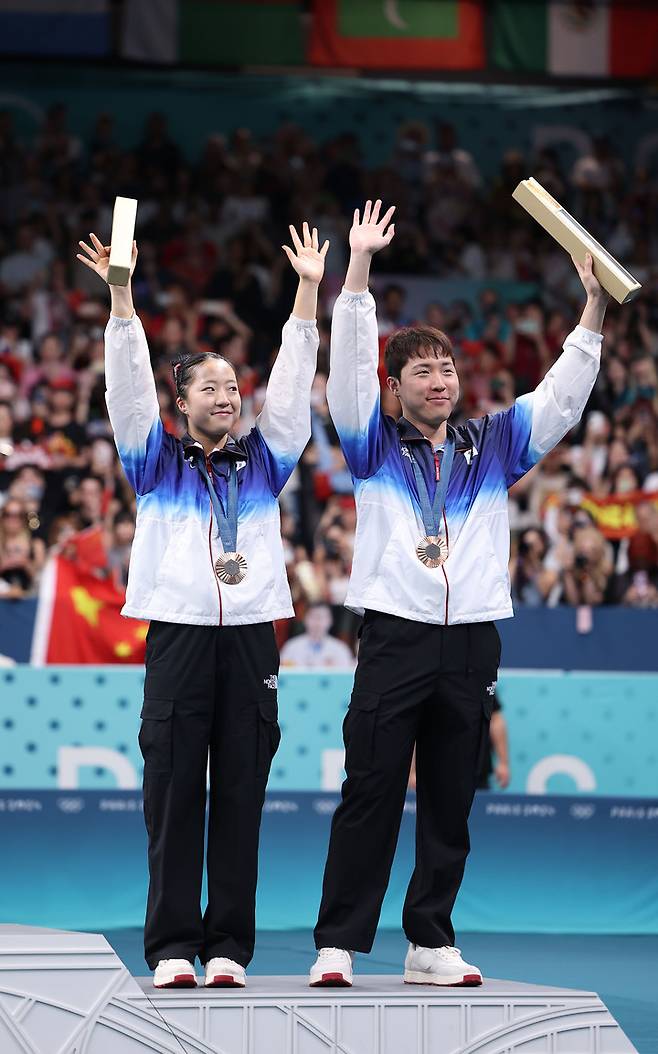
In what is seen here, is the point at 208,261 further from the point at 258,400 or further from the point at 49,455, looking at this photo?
the point at 49,455

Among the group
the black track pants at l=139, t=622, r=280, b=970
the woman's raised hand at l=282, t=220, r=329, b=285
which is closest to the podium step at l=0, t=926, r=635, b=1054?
the black track pants at l=139, t=622, r=280, b=970

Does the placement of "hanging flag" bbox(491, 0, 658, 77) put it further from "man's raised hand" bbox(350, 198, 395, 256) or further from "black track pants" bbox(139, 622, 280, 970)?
"black track pants" bbox(139, 622, 280, 970)

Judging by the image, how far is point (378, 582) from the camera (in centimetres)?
493

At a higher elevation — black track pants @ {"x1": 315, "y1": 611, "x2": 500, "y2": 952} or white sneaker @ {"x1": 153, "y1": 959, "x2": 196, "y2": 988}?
black track pants @ {"x1": 315, "y1": 611, "x2": 500, "y2": 952}

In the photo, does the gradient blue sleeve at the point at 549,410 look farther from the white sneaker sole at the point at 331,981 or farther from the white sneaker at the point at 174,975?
the white sneaker at the point at 174,975

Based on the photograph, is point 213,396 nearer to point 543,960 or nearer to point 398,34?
point 543,960

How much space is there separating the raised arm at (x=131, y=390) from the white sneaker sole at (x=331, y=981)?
1525mm

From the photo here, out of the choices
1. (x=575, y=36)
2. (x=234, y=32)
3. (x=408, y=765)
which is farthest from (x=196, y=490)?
(x=575, y=36)

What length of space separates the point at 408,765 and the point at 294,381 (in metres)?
1.22

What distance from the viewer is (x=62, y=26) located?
17031 mm

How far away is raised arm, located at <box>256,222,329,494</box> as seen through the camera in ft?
16.5

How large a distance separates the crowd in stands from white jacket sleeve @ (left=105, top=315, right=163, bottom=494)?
562cm

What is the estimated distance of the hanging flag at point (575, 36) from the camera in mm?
17719

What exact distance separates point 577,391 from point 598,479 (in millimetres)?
8110
